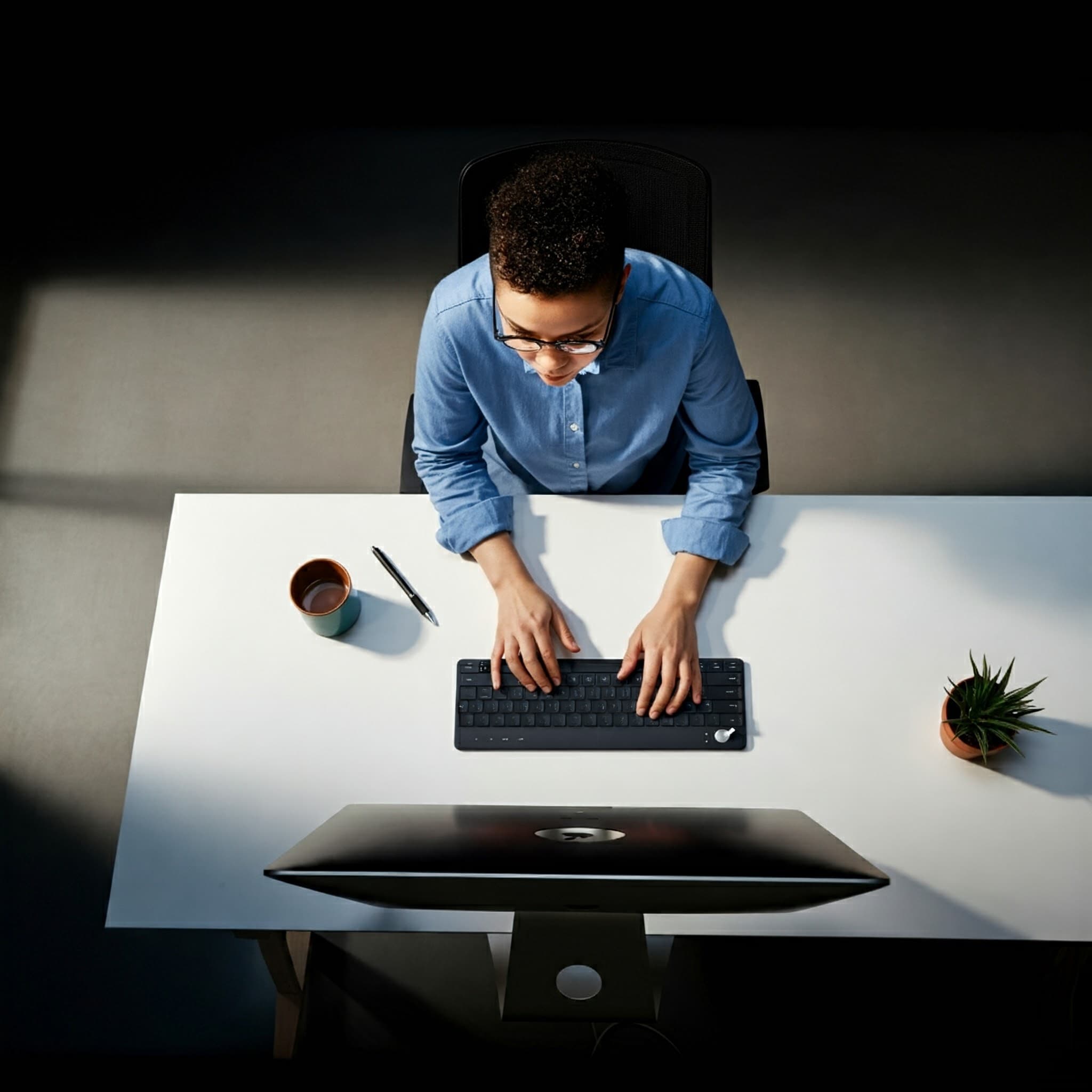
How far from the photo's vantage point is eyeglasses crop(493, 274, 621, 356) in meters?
0.97

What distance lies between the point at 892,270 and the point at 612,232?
1.73 meters

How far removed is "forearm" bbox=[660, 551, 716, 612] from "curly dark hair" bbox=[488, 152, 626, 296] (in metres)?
0.45

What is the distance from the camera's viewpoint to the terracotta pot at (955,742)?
43.5 inches

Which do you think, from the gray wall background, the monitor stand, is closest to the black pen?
the monitor stand

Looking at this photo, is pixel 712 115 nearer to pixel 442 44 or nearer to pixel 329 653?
pixel 442 44

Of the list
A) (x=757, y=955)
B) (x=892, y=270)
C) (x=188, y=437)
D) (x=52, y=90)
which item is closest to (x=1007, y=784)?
(x=757, y=955)

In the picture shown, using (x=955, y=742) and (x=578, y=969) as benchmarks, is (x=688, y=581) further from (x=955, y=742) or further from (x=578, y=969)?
(x=578, y=969)

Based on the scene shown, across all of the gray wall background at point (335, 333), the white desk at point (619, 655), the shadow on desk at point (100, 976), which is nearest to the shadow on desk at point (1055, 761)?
the white desk at point (619, 655)

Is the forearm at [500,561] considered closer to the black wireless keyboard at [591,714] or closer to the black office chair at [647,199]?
the black wireless keyboard at [591,714]

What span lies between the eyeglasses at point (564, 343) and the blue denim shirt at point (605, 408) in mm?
80

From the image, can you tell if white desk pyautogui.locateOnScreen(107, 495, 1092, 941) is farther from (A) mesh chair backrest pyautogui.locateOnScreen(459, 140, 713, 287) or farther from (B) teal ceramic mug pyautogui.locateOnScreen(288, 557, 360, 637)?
(A) mesh chair backrest pyautogui.locateOnScreen(459, 140, 713, 287)

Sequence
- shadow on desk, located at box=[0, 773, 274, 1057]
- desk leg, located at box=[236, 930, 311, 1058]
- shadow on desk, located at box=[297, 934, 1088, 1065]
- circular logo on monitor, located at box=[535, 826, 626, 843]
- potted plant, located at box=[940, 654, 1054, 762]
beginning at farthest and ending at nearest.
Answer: shadow on desk, located at box=[0, 773, 274, 1057] → shadow on desk, located at box=[297, 934, 1088, 1065] → desk leg, located at box=[236, 930, 311, 1058] → potted plant, located at box=[940, 654, 1054, 762] → circular logo on monitor, located at box=[535, 826, 626, 843]

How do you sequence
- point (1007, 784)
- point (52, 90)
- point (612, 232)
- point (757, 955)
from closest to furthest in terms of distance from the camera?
1. point (612, 232)
2. point (1007, 784)
3. point (757, 955)
4. point (52, 90)

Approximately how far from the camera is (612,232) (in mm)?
900
